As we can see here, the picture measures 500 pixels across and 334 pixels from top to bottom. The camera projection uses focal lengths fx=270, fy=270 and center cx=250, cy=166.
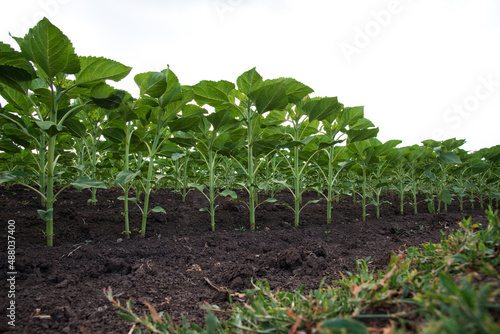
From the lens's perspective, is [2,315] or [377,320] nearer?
[377,320]

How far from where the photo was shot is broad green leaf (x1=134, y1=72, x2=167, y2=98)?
2.53 m

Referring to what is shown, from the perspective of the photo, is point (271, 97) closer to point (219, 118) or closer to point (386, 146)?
point (219, 118)

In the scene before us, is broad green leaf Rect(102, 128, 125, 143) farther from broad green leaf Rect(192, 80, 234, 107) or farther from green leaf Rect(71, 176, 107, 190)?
broad green leaf Rect(192, 80, 234, 107)

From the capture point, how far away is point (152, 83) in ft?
8.34

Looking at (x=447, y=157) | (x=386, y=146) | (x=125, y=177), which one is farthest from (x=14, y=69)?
(x=447, y=157)

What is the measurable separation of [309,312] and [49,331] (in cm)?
126

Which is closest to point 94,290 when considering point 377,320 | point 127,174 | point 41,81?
point 127,174

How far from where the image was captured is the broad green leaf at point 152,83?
99.6 inches

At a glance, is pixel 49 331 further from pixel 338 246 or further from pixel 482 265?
pixel 338 246

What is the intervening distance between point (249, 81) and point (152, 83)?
1.15 metres

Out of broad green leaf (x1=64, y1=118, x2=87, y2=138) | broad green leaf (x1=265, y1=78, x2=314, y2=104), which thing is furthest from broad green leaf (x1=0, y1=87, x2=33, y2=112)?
broad green leaf (x1=265, y1=78, x2=314, y2=104)

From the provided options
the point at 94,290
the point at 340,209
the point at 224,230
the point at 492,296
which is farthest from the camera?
the point at 340,209

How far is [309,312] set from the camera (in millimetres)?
751

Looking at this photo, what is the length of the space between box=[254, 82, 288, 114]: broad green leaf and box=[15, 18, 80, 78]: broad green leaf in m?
1.70
